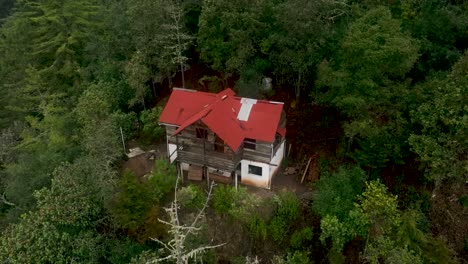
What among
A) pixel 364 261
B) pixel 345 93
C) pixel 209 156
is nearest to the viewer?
pixel 364 261

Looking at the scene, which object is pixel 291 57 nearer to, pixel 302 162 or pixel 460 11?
pixel 302 162

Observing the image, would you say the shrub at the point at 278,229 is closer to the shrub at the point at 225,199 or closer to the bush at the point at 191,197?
the shrub at the point at 225,199

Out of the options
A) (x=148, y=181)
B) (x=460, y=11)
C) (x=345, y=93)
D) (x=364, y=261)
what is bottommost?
(x=364, y=261)

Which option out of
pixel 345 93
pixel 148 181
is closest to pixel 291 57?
pixel 345 93

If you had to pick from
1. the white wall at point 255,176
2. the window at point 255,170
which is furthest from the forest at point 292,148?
the window at point 255,170

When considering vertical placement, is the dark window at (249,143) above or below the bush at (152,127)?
above

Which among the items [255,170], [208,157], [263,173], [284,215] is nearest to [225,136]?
[208,157]

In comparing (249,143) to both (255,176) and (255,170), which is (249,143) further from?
(255,176)
